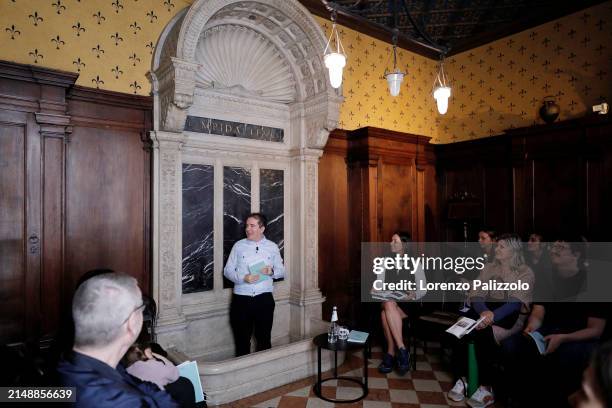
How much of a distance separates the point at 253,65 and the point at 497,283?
3319 millimetres

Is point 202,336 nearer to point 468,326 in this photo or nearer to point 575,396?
point 468,326

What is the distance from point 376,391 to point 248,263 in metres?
1.61

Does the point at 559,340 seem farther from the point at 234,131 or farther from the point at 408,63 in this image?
the point at 408,63

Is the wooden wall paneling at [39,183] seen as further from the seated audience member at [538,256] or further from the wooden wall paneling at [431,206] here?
the wooden wall paneling at [431,206]

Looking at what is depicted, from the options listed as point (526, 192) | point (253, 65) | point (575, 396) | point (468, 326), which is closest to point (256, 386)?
point (468, 326)

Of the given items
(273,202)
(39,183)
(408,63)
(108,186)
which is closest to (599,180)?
(408,63)

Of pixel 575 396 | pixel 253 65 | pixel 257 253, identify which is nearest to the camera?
pixel 575 396

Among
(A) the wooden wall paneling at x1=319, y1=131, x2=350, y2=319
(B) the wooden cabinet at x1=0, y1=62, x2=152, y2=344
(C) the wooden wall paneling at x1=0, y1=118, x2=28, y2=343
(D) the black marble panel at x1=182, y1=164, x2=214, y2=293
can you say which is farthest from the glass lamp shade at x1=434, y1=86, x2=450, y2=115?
(C) the wooden wall paneling at x1=0, y1=118, x2=28, y2=343

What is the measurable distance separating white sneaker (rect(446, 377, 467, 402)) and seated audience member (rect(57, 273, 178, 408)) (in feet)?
8.36

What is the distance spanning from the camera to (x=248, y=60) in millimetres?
4230

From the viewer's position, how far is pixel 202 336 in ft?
12.7

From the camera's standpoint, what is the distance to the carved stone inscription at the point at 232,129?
3879mm

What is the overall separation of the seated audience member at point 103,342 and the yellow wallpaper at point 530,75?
17.4ft

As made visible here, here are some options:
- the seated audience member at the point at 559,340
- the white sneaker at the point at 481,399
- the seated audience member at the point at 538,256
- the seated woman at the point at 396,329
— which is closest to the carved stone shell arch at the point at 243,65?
the seated woman at the point at 396,329
